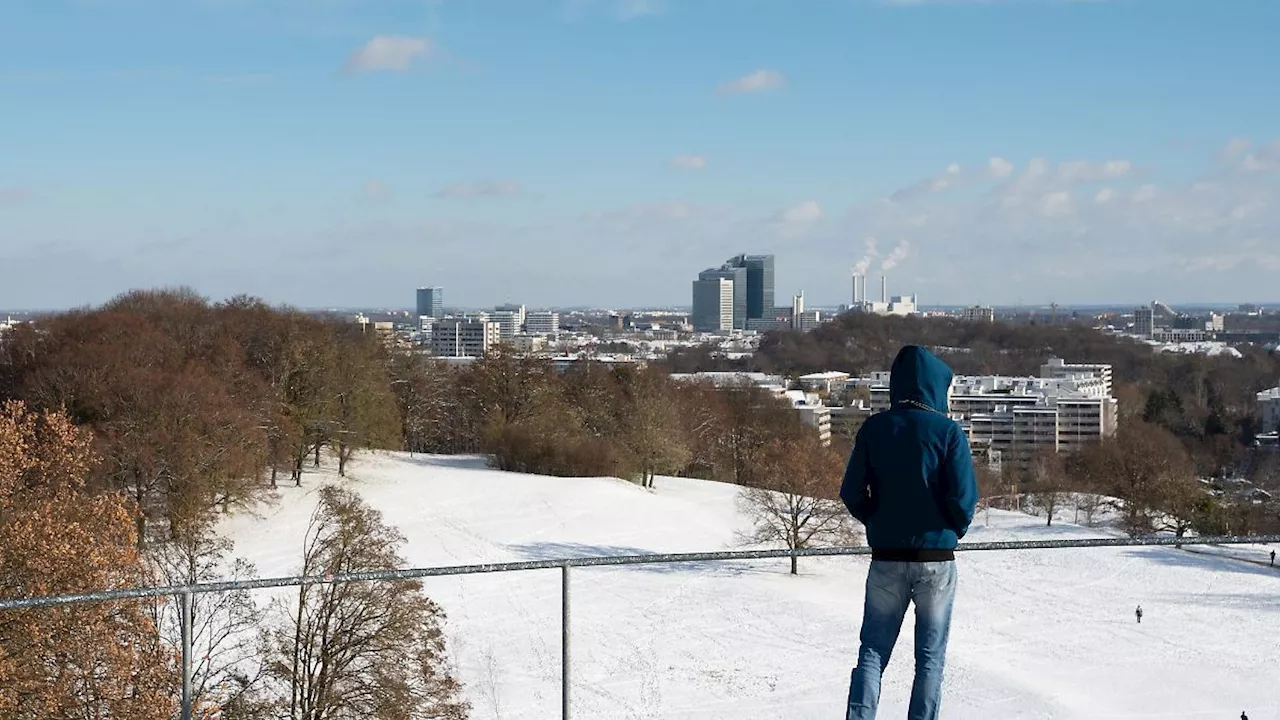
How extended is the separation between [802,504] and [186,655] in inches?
1278

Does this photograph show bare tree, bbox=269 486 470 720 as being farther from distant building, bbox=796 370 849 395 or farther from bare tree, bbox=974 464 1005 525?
distant building, bbox=796 370 849 395

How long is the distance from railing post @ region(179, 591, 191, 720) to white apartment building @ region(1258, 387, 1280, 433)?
9353 centimetres

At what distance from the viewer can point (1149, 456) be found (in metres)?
56.1

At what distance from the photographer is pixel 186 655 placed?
4.97 metres

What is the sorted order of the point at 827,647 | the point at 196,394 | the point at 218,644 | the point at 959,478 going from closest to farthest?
the point at 959,478
the point at 827,647
the point at 218,644
the point at 196,394

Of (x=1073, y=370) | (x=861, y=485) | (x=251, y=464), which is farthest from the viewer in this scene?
(x=1073, y=370)

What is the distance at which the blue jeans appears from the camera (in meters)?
4.42

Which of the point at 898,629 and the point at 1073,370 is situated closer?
the point at 898,629

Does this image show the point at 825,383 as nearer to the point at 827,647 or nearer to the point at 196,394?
the point at 196,394

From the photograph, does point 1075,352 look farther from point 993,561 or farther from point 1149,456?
point 993,561

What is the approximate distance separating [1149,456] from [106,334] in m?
44.4

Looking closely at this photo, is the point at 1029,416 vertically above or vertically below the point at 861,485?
below

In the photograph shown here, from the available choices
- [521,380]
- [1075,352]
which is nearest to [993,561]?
[521,380]

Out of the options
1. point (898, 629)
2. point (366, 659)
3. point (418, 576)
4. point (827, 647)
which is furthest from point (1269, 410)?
point (418, 576)
